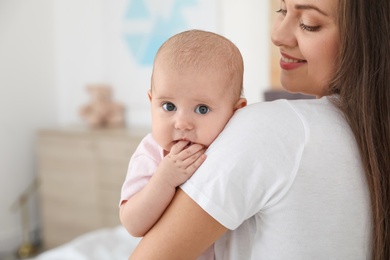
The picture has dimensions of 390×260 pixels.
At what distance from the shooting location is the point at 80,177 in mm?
4047

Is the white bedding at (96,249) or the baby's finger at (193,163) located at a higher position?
the baby's finger at (193,163)

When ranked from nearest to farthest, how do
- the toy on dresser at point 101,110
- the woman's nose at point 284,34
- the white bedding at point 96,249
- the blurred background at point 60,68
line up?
1. the woman's nose at point 284,34
2. the white bedding at point 96,249
3. the blurred background at point 60,68
4. the toy on dresser at point 101,110

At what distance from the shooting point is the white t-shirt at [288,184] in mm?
817

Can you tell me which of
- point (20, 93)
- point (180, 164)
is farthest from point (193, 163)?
point (20, 93)

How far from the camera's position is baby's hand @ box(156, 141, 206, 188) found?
0.87m

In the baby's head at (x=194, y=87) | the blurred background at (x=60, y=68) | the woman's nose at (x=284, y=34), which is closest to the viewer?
the baby's head at (x=194, y=87)

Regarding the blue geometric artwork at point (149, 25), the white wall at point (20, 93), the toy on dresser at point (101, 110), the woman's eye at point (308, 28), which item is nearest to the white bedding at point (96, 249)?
the woman's eye at point (308, 28)

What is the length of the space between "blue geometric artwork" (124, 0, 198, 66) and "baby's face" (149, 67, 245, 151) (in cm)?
298

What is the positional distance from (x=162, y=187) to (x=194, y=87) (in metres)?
0.19

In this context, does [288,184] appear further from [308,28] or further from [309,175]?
[308,28]

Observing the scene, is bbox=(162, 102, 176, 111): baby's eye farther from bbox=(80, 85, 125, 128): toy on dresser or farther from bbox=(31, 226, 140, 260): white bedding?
bbox=(80, 85, 125, 128): toy on dresser

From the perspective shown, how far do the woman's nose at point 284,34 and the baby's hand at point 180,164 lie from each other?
325mm

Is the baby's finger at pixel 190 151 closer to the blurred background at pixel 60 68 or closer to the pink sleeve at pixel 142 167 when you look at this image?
the pink sleeve at pixel 142 167

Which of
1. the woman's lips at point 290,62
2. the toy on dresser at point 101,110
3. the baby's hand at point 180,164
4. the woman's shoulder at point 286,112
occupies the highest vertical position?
the woman's lips at point 290,62
